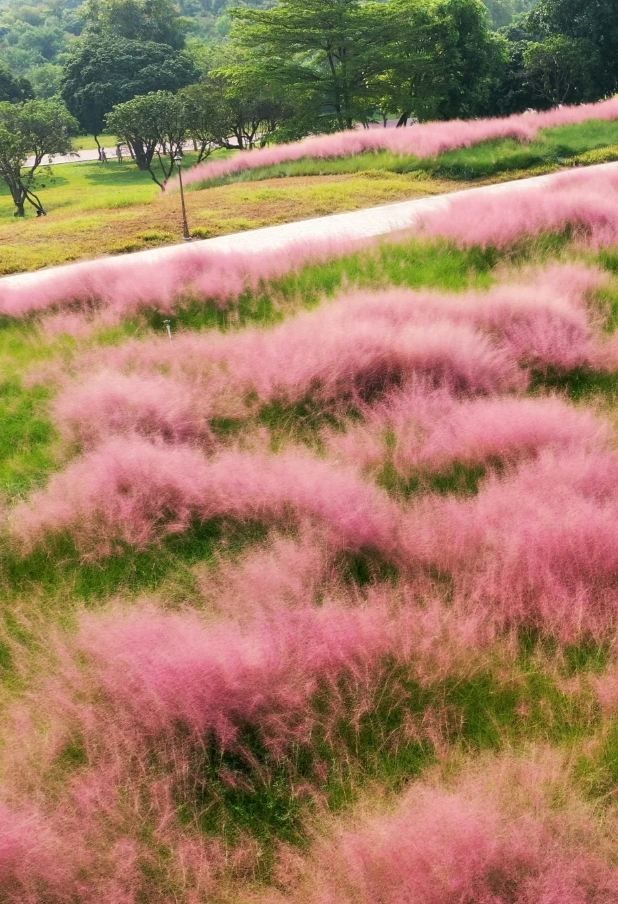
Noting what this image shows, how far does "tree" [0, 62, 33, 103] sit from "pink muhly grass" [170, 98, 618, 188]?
199 feet

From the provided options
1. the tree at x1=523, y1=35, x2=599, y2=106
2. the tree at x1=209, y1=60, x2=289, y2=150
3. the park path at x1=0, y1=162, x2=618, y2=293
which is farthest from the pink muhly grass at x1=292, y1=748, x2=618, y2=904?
the tree at x1=523, y1=35, x2=599, y2=106

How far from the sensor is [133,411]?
5004 millimetres

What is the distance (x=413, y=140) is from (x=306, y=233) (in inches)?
394

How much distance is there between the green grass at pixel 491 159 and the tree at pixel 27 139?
23.4 metres

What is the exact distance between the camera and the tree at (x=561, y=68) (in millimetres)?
36344

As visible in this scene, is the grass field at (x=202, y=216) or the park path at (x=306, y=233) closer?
the park path at (x=306, y=233)

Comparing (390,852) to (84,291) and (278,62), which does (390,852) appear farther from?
(278,62)

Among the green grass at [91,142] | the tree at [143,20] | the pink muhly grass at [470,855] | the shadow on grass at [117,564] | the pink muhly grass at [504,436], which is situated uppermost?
the tree at [143,20]

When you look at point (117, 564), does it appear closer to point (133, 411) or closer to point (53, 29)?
point (133, 411)

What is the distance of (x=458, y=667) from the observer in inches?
110

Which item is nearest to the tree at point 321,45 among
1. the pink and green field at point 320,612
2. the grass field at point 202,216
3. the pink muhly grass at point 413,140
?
the pink muhly grass at point 413,140

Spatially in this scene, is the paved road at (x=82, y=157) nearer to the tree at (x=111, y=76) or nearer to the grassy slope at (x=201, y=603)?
the tree at (x=111, y=76)

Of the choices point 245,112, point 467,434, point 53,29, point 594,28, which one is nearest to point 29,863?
point 467,434

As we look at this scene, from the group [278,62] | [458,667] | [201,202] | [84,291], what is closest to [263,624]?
[458,667]
